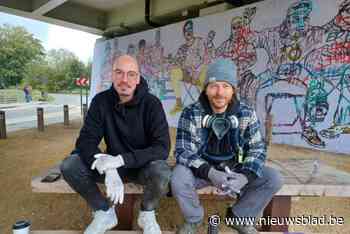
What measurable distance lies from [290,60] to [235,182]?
4402 mm

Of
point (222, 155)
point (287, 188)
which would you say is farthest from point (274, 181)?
point (222, 155)

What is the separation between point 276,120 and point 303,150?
861mm

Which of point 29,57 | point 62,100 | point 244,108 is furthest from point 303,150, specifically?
point 29,57

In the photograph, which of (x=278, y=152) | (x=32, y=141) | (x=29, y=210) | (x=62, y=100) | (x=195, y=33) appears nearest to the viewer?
(x=29, y=210)

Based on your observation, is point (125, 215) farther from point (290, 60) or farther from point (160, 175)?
point (290, 60)

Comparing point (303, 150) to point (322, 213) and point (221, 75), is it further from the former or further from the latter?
point (221, 75)

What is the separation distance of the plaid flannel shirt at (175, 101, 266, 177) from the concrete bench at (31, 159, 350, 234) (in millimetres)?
253

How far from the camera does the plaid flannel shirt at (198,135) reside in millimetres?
1581

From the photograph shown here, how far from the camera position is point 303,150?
4.66 meters

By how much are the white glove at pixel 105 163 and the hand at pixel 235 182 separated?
2.08 feet

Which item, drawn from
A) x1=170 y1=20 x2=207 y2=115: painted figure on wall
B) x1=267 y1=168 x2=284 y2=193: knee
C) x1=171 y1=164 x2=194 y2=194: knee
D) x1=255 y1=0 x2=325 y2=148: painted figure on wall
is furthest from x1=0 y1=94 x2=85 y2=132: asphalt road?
x1=267 y1=168 x2=284 y2=193: knee

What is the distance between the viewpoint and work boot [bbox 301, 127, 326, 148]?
4.63 m

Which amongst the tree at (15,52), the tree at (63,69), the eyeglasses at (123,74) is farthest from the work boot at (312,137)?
the tree at (63,69)

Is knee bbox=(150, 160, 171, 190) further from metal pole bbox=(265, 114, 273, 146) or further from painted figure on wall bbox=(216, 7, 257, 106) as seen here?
painted figure on wall bbox=(216, 7, 257, 106)
